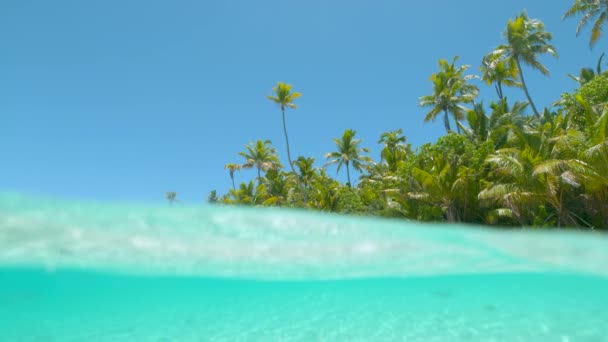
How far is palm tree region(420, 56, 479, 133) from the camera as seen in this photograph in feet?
93.8

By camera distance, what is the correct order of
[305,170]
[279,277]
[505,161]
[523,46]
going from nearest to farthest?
[279,277] < [505,161] < [523,46] < [305,170]

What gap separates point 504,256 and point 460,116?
19411mm

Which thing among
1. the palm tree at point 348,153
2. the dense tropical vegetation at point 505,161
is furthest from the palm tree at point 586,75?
the palm tree at point 348,153

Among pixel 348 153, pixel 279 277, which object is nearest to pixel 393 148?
pixel 348 153

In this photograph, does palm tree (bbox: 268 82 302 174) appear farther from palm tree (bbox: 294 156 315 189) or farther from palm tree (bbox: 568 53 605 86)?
palm tree (bbox: 568 53 605 86)

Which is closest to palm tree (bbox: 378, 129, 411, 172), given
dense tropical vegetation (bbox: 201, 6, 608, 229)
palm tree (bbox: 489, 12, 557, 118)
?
dense tropical vegetation (bbox: 201, 6, 608, 229)

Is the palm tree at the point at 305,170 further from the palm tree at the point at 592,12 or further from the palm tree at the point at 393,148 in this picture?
the palm tree at the point at 592,12

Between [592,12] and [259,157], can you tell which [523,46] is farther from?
[259,157]

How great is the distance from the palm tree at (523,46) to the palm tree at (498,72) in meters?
0.30

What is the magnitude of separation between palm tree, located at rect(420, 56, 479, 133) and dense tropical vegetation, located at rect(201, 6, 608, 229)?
63 millimetres

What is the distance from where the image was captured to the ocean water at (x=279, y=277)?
29.1 ft

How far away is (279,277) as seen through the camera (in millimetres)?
11547

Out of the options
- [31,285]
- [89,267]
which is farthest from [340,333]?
[31,285]

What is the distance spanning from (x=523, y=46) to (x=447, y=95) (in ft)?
16.3
